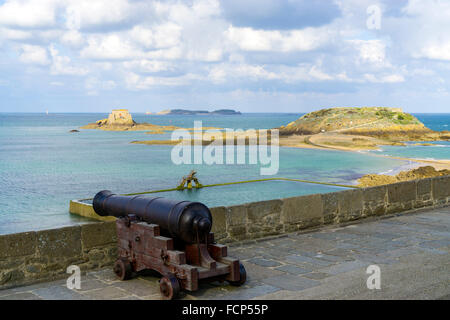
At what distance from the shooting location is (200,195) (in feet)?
111

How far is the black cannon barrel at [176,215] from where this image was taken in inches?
187

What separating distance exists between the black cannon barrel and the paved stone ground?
585 mm

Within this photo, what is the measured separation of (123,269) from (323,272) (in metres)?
2.09

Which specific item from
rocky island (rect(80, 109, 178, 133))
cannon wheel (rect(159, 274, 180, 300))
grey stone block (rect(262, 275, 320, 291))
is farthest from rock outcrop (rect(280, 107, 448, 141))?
cannon wheel (rect(159, 274, 180, 300))

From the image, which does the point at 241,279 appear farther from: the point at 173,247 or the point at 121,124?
the point at 121,124

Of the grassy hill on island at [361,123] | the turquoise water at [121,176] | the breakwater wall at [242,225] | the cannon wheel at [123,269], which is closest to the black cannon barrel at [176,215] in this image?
the cannon wheel at [123,269]

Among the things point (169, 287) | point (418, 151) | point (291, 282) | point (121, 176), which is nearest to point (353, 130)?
point (418, 151)

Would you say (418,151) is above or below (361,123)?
below

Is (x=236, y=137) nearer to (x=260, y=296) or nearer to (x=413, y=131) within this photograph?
(x=413, y=131)

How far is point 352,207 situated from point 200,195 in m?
25.6

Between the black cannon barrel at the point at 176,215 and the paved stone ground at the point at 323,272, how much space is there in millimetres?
585

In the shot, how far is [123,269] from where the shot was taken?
5305 millimetres

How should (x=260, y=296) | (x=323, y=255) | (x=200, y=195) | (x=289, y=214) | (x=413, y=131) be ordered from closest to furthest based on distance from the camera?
(x=260, y=296) → (x=323, y=255) → (x=289, y=214) → (x=200, y=195) → (x=413, y=131)

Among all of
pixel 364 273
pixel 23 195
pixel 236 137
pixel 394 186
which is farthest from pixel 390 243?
pixel 236 137
